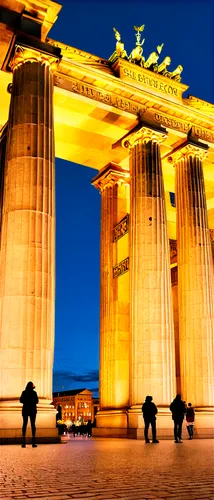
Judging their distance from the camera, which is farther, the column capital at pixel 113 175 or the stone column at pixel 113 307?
the column capital at pixel 113 175

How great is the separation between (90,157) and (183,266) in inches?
405

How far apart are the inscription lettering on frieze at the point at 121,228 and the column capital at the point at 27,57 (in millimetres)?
11418

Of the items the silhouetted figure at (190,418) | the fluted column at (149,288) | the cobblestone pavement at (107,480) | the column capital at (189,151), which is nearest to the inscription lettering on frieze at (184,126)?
the column capital at (189,151)

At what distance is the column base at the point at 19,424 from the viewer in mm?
20812

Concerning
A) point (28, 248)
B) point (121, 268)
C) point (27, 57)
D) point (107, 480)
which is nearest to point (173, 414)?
point (28, 248)

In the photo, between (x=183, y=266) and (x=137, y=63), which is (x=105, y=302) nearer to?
(x=183, y=266)

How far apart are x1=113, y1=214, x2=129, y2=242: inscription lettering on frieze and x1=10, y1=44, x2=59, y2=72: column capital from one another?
1142 centimetres

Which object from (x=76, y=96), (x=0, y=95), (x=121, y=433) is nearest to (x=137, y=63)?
(x=76, y=96)

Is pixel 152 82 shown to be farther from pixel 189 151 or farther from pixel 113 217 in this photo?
pixel 113 217

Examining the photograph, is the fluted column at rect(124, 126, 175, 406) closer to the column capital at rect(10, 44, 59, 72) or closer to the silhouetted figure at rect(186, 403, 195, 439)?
the silhouetted figure at rect(186, 403, 195, 439)

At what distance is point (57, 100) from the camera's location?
1210 inches

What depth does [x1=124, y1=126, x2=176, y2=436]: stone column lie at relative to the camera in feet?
91.6

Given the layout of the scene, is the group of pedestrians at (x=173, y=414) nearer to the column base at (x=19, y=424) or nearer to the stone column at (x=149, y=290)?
the column base at (x=19, y=424)

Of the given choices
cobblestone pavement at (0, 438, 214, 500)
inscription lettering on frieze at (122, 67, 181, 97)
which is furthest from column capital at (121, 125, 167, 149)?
cobblestone pavement at (0, 438, 214, 500)
